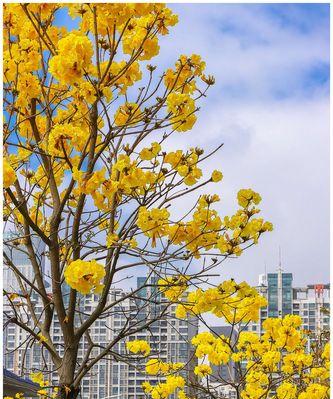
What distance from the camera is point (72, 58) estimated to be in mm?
1719

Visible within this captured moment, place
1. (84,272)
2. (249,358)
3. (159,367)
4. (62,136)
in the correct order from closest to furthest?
(84,272) < (62,136) < (159,367) < (249,358)

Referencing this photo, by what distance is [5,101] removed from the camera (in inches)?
89.0

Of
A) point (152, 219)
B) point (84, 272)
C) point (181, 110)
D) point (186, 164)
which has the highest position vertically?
point (181, 110)

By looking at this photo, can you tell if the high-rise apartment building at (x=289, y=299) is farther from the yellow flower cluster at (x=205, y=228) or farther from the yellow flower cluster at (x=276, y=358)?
the yellow flower cluster at (x=205, y=228)

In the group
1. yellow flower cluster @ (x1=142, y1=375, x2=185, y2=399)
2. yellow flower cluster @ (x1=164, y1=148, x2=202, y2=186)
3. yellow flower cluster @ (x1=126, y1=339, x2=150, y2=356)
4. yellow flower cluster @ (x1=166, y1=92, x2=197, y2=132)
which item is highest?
yellow flower cluster @ (x1=166, y1=92, x2=197, y2=132)

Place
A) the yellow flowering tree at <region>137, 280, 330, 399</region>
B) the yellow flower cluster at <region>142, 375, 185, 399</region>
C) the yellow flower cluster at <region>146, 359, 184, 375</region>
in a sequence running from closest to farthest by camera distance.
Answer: the yellow flower cluster at <region>146, 359, 184, 375</region> → the yellow flowering tree at <region>137, 280, 330, 399</region> → the yellow flower cluster at <region>142, 375, 185, 399</region>

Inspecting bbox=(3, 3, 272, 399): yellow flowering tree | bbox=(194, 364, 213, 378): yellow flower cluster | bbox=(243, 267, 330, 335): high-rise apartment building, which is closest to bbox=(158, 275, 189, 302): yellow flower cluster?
bbox=(3, 3, 272, 399): yellow flowering tree

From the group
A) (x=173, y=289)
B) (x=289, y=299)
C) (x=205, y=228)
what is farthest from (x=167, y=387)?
→ (x=289, y=299)

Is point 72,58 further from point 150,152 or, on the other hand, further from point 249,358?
point 249,358

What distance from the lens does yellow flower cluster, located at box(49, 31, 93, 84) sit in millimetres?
1695

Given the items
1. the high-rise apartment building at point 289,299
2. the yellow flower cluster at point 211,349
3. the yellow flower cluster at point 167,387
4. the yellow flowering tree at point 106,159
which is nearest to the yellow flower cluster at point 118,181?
the yellow flowering tree at point 106,159

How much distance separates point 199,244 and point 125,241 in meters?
0.23

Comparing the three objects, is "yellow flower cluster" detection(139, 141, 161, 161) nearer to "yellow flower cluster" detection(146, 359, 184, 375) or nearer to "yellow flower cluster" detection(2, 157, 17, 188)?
"yellow flower cluster" detection(2, 157, 17, 188)

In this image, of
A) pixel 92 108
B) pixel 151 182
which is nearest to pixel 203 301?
pixel 151 182
